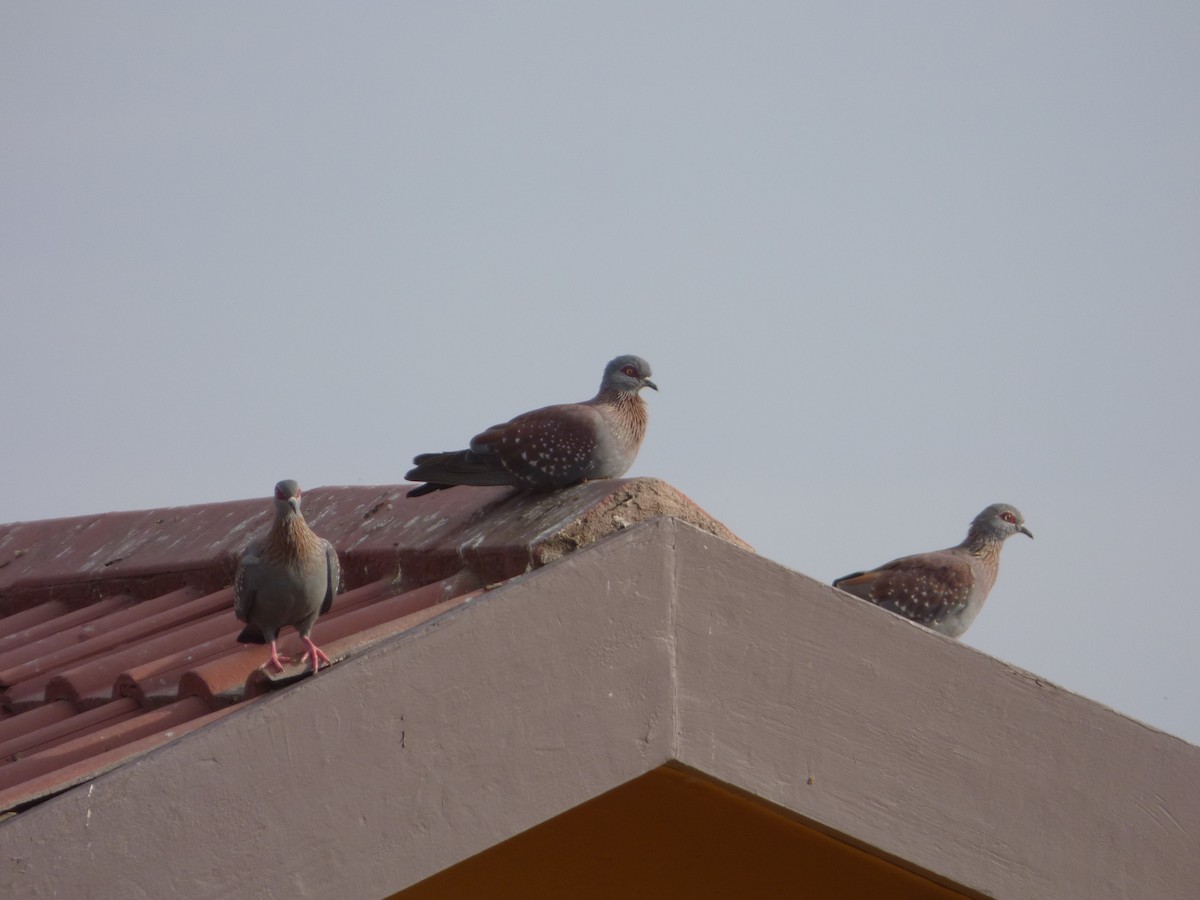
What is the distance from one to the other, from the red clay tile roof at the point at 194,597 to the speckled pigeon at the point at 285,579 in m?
0.07

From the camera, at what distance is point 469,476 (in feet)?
15.2

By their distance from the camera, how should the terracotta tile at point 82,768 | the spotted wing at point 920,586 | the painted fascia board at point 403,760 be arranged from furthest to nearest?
the spotted wing at point 920,586, the terracotta tile at point 82,768, the painted fascia board at point 403,760

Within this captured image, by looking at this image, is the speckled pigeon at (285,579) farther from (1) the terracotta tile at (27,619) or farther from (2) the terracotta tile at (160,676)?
(1) the terracotta tile at (27,619)

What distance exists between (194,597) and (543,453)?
137 centimetres

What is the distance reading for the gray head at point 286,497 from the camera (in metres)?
4.05

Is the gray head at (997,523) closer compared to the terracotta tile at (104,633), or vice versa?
the terracotta tile at (104,633)

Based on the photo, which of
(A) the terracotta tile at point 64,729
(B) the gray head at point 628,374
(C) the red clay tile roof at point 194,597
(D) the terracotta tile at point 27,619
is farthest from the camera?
(B) the gray head at point 628,374

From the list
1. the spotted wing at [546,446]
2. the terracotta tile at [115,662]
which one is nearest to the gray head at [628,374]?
the spotted wing at [546,446]

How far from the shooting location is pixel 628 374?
5547 millimetres

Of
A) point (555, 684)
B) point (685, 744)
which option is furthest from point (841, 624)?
point (555, 684)

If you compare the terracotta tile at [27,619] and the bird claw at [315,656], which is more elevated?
the terracotta tile at [27,619]

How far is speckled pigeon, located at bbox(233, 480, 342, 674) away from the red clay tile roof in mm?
69

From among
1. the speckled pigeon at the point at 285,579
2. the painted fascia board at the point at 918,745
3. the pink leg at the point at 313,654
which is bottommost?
the painted fascia board at the point at 918,745

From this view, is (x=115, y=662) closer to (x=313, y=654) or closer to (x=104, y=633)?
(x=104, y=633)
